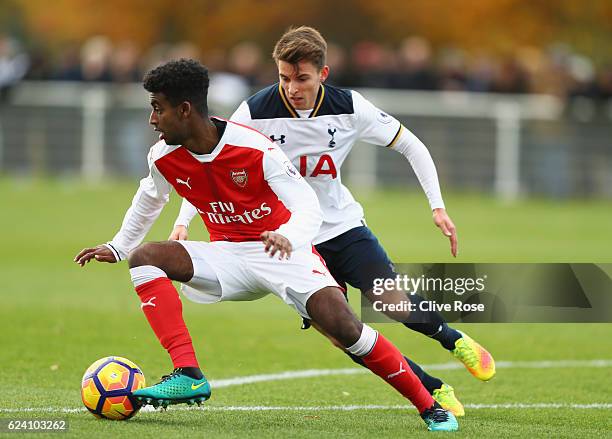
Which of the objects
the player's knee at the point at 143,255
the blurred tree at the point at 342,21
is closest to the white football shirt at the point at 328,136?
the player's knee at the point at 143,255

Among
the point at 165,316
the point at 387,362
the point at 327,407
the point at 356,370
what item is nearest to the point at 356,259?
the point at 327,407

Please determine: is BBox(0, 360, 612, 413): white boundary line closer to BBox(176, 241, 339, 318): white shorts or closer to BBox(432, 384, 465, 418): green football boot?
BBox(432, 384, 465, 418): green football boot

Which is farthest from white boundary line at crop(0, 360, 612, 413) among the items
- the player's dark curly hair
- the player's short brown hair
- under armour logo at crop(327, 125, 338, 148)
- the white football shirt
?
the player's short brown hair

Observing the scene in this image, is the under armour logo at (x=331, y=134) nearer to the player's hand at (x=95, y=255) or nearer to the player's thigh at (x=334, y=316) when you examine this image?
the player's thigh at (x=334, y=316)

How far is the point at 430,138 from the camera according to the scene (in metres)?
23.8

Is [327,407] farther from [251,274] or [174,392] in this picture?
[174,392]

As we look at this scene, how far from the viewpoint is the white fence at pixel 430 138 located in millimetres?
23891

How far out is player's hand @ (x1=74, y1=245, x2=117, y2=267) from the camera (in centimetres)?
683

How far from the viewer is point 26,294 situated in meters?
13.1

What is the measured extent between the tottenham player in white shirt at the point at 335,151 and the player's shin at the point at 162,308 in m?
0.76

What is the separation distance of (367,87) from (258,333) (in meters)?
13.4

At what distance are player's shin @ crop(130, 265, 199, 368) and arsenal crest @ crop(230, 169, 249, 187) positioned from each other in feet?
2.09

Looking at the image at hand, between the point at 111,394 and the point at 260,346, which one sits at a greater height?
the point at 111,394

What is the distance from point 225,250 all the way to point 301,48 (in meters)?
1.30
